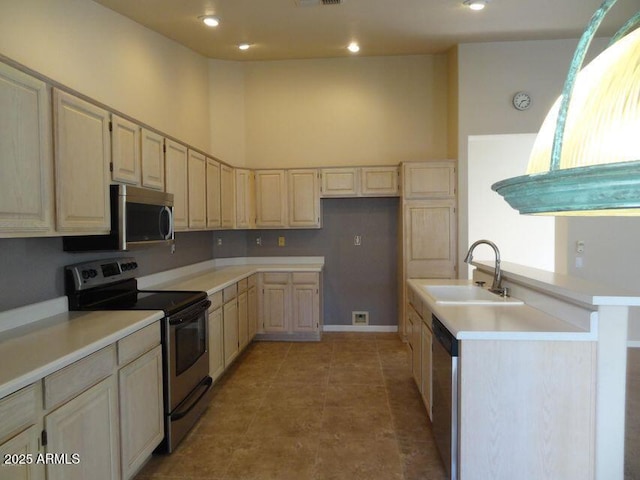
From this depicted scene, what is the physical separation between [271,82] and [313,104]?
622 millimetres

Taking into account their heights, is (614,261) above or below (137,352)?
above

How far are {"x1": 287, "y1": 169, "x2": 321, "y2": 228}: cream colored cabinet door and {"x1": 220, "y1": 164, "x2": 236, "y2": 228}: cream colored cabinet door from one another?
27.6 inches

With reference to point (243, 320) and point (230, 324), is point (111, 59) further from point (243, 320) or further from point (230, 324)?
point (243, 320)

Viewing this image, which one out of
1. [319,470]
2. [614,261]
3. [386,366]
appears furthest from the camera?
[614,261]

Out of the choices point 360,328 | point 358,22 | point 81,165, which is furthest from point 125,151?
point 360,328

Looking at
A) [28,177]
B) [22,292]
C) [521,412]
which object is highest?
[28,177]

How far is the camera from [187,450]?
248cm

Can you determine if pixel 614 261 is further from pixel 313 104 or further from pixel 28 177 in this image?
pixel 28 177

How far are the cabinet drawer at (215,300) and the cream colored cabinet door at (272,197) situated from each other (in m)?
1.55

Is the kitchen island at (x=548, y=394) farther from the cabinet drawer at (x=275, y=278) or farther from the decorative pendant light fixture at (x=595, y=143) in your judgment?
the cabinet drawer at (x=275, y=278)

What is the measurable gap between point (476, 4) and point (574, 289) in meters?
2.80

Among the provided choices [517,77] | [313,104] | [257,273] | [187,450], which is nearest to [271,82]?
[313,104]

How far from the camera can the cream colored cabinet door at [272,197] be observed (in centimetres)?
476

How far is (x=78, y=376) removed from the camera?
165 centimetres
